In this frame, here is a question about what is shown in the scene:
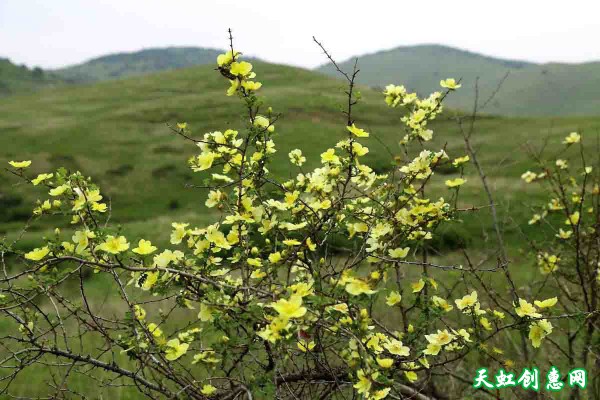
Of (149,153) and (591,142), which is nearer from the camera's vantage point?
(591,142)

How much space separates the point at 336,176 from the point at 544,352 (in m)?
4.57

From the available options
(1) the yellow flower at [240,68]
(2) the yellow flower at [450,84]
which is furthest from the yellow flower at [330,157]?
(2) the yellow flower at [450,84]

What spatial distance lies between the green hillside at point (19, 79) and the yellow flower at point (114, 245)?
148358 millimetres

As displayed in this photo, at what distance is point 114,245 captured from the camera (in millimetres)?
2170

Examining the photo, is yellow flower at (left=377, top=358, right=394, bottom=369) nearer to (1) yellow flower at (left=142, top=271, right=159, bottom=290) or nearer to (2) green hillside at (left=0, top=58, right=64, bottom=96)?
(1) yellow flower at (left=142, top=271, right=159, bottom=290)

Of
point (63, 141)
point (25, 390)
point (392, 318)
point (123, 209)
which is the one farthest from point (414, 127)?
point (63, 141)

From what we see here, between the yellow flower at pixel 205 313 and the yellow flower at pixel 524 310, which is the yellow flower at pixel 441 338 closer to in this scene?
the yellow flower at pixel 524 310

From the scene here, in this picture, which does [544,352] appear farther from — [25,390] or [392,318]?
[25,390]

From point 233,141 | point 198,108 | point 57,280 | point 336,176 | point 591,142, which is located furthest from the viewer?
point 198,108

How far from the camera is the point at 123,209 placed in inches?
859

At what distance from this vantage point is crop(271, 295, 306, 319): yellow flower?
189 cm

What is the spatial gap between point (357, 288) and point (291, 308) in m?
0.35

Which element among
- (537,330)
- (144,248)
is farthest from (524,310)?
(144,248)

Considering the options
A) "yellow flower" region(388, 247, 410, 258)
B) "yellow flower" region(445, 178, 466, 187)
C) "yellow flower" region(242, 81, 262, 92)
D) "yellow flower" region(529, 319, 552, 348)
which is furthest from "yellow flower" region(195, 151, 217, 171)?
"yellow flower" region(529, 319, 552, 348)
